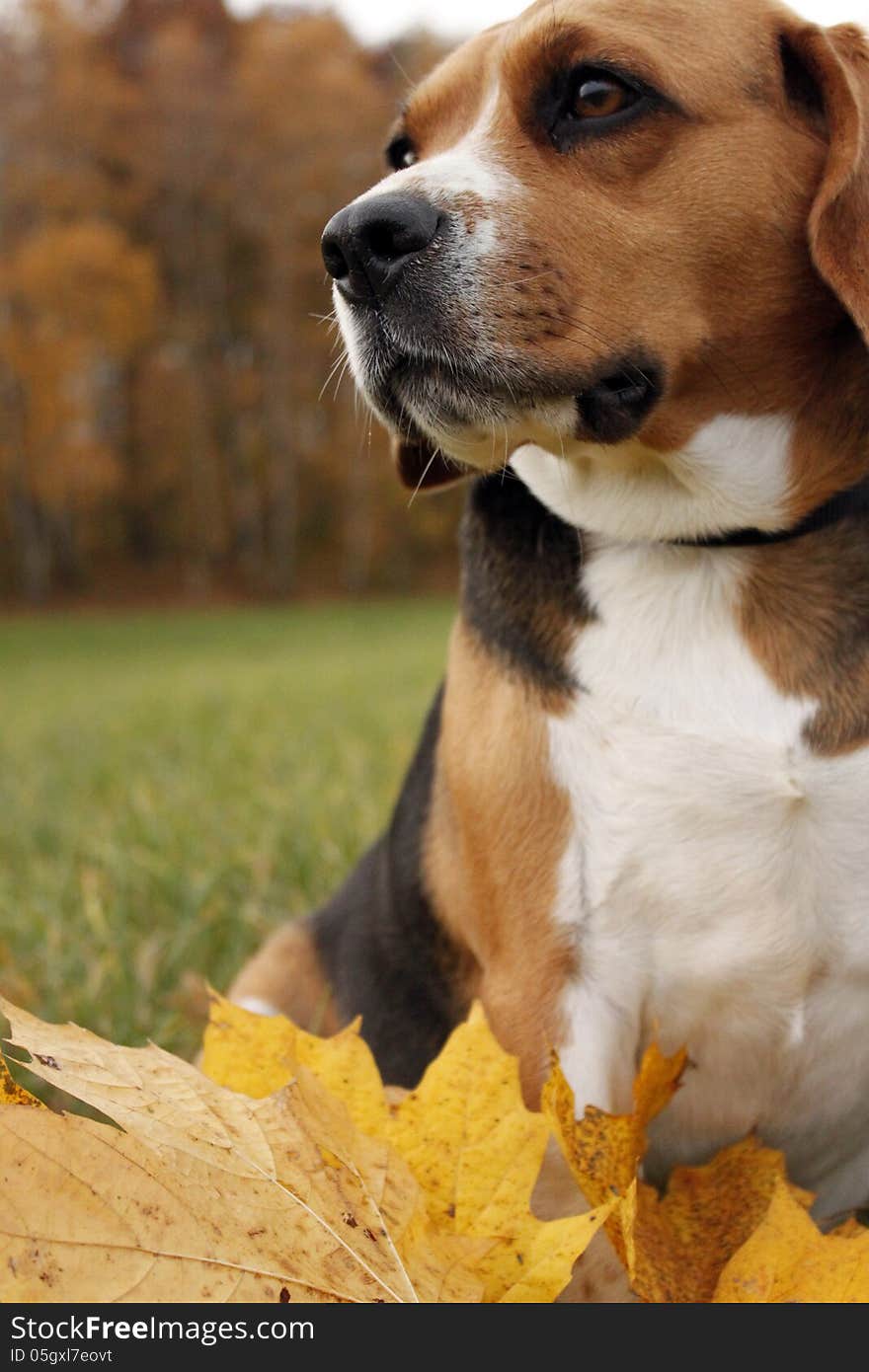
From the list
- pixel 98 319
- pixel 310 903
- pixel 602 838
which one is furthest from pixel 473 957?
pixel 98 319

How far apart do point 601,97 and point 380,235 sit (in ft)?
1.68

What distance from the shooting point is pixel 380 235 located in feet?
7.61

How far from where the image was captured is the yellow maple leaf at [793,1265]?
182 centimetres

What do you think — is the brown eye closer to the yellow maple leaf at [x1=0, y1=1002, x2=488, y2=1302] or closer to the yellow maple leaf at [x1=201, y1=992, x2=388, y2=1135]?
the yellow maple leaf at [x1=201, y1=992, x2=388, y2=1135]

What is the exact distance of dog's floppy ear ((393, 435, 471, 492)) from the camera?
2.97m

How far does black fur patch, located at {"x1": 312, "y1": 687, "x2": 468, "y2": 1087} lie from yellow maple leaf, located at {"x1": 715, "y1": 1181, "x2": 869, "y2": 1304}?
94 cm

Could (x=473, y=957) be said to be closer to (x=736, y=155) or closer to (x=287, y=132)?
(x=736, y=155)

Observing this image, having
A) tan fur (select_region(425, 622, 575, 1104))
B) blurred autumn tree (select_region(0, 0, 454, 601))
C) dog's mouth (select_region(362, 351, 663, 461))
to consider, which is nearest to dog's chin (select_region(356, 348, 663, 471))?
dog's mouth (select_region(362, 351, 663, 461))

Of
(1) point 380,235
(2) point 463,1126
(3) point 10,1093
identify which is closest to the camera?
(3) point 10,1093

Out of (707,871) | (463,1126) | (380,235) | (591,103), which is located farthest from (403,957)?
(591,103)

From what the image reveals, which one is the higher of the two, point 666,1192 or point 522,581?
point 522,581

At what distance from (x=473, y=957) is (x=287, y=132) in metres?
35.4

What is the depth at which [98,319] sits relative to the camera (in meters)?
32.4

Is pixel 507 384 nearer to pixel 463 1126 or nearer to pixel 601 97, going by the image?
pixel 601 97
